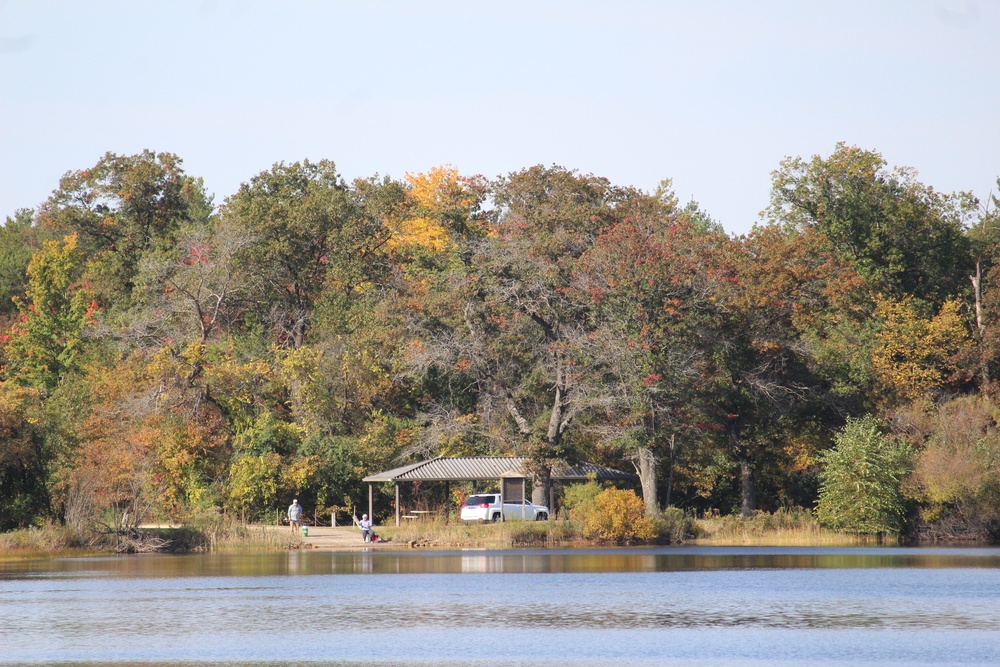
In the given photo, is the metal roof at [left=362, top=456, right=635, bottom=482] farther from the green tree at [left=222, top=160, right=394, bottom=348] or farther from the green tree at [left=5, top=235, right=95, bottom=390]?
the green tree at [left=5, top=235, right=95, bottom=390]

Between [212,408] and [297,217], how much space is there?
39.7 ft

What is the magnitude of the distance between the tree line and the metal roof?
1022mm

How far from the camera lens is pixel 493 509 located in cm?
5766

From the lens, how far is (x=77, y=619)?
28922mm

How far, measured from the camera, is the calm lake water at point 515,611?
23.5 m

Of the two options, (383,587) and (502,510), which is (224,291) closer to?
(502,510)

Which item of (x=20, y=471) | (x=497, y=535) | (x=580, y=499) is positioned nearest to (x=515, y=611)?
(x=497, y=535)

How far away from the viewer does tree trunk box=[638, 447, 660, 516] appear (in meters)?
57.3

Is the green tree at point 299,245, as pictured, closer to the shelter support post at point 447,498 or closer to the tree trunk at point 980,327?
the shelter support post at point 447,498

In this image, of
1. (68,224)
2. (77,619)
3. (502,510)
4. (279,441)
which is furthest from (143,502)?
(68,224)

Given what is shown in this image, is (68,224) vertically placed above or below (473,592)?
above

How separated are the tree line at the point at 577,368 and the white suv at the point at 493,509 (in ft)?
7.64

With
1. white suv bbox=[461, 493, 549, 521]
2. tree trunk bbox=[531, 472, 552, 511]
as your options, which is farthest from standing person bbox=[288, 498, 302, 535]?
tree trunk bbox=[531, 472, 552, 511]

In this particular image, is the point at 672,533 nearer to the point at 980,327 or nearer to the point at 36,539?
the point at 980,327
